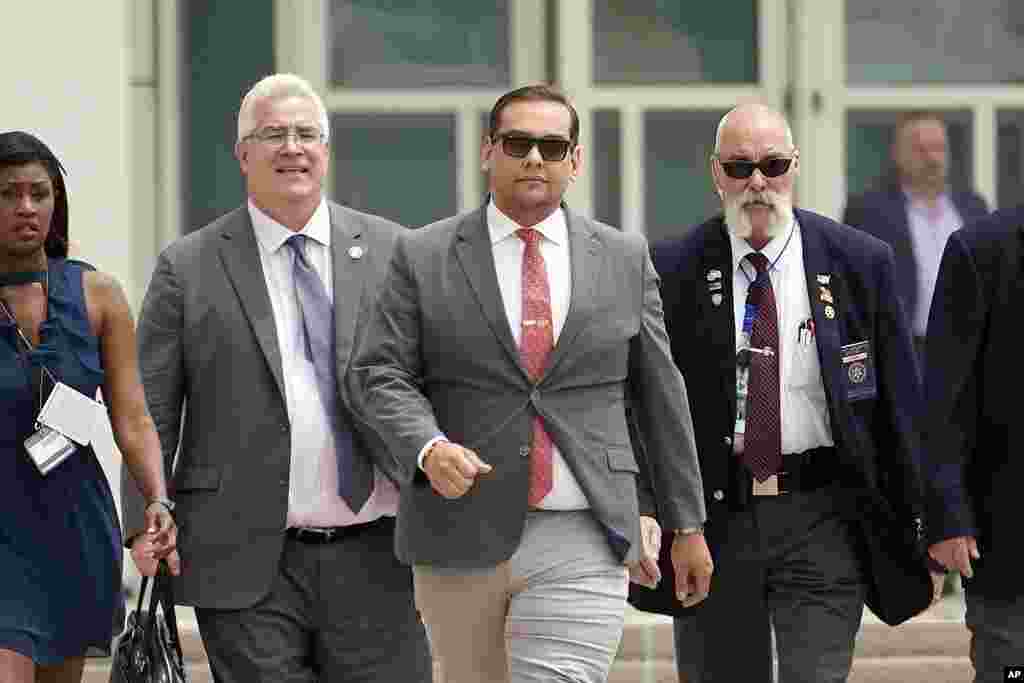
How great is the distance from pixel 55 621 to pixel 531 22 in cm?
553

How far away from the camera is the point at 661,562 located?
7.72 metres

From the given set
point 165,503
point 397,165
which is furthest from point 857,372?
point 397,165

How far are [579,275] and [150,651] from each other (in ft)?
4.67

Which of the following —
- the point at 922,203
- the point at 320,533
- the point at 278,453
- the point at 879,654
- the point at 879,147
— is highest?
the point at 879,147

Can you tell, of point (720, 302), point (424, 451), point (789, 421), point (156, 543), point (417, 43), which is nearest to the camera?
point (424, 451)

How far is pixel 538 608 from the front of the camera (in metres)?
6.73

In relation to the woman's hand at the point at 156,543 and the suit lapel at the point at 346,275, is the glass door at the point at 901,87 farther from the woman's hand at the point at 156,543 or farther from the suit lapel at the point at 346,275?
the woman's hand at the point at 156,543

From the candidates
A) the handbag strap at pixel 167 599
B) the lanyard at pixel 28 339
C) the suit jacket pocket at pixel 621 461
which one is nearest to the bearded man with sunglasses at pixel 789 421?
the suit jacket pocket at pixel 621 461

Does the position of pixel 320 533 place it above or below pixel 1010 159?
below

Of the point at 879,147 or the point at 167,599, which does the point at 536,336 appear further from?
the point at 879,147

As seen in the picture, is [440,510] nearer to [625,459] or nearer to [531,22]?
[625,459]

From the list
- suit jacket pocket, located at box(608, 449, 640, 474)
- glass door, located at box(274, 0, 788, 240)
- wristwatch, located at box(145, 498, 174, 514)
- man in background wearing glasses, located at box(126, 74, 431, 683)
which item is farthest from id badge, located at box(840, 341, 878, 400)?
glass door, located at box(274, 0, 788, 240)

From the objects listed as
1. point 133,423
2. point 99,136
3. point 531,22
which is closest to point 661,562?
point 133,423

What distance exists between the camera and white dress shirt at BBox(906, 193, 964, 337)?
1072 centimetres
